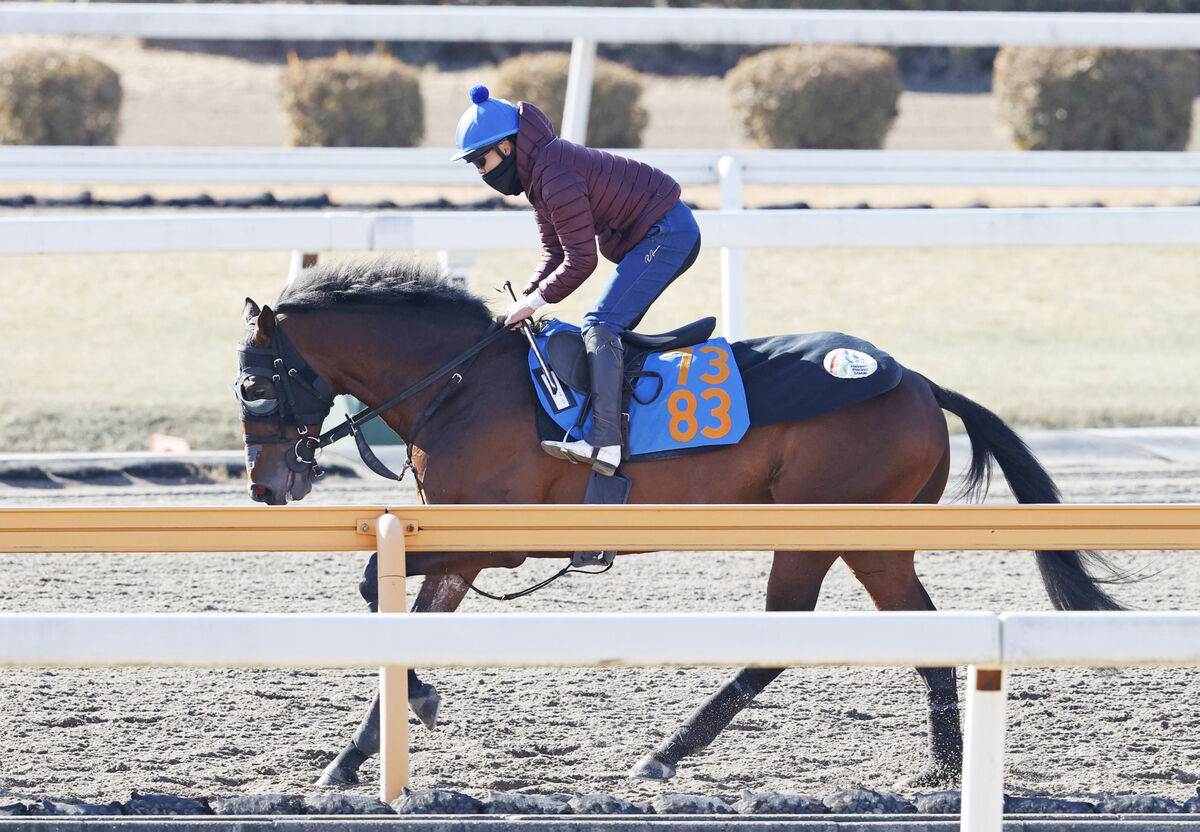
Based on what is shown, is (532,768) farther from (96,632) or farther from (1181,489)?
(1181,489)

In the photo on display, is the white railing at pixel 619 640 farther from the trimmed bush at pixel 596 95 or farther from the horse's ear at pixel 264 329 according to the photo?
the trimmed bush at pixel 596 95

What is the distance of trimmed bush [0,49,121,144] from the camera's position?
14445mm

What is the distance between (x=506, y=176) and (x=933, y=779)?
2032 mm

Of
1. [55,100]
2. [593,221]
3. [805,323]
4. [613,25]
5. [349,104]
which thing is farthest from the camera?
[349,104]

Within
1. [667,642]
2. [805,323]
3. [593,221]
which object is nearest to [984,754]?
[667,642]

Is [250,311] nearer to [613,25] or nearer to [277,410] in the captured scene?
[277,410]

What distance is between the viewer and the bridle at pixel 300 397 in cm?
427

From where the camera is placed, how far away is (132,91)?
2111 centimetres

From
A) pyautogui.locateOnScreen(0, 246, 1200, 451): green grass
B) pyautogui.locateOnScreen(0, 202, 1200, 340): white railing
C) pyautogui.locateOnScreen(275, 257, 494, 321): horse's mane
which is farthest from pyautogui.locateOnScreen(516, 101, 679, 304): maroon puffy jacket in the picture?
pyautogui.locateOnScreen(0, 246, 1200, 451): green grass

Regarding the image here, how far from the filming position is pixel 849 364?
167 inches

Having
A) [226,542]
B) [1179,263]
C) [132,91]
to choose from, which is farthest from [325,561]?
[132,91]

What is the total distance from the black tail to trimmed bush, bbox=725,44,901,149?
11.1m

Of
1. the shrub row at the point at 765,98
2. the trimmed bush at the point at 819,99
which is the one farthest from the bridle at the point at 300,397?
the trimmed bush at the point at 819,99

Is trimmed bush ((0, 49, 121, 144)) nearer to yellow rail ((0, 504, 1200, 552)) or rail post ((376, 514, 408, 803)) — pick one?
yellow rail ((0, 504, 1200, 552))
